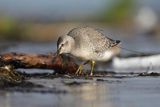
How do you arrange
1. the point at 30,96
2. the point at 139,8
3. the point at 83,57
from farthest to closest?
the point at 139,8 < the point at 83,57 < the point at 30,96

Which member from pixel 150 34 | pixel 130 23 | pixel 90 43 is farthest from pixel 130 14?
pixel 90 43

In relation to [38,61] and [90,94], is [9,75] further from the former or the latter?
[90,94]

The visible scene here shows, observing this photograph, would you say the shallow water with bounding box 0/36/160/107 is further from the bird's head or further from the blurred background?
the blurred background

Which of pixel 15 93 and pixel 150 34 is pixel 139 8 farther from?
pixel 15 93

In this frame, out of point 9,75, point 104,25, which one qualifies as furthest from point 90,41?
point 104,25

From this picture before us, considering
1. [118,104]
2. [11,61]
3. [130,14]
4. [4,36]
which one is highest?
[130,14]

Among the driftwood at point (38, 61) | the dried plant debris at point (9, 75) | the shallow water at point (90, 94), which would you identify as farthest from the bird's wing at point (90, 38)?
the dried plant debris at point (9, 75)

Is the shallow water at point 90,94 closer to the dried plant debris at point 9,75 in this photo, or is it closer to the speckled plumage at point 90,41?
the dried plant debris at point 9,75

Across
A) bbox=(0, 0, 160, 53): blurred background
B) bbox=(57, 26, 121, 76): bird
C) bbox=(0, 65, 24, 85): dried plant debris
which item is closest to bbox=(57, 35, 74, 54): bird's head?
bbox=(57, 26, 121, 76): bird
